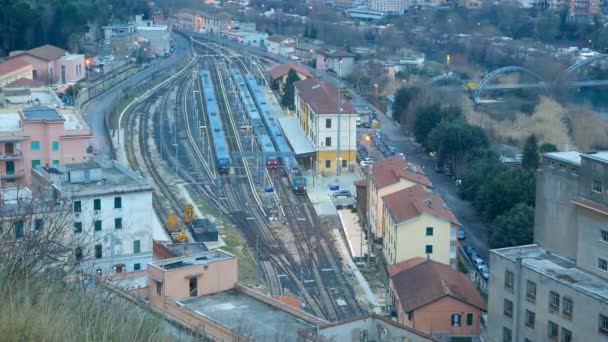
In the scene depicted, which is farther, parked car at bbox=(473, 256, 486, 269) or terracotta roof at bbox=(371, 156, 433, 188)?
terracotta roof at bbox=(371, 156, 433, 188)

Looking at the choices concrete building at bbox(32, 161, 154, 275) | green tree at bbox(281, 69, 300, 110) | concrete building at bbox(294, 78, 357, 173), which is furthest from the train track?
green tree at bbox(281, 69, 300, 110)

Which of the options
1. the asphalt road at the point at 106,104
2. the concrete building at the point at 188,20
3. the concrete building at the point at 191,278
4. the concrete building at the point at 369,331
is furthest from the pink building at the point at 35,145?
the concrete building at the point at 188,20

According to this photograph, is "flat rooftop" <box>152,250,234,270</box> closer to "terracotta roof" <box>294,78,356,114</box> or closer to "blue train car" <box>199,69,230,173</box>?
"blue train car" <box>199,69,230,173</box>

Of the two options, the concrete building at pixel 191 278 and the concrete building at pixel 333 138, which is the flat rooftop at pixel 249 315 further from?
the concrete building at pixel 333 138

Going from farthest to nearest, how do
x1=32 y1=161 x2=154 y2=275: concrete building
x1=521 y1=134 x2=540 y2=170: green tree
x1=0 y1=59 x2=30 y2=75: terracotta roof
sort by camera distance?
x1=0 y1=59 x2=30 y2=75: terracotta roof, x1=521 y1=134 x2=540 y2=170: green tree, x1=32 y1=161 x2=154 y2=275: concrete building

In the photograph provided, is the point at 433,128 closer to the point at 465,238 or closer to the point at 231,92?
the point at 465,238

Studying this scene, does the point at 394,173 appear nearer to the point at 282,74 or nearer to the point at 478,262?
the point at 478,262

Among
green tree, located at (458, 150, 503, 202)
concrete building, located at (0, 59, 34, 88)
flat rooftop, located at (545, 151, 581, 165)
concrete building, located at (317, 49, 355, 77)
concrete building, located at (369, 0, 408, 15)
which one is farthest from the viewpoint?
concrete building, located at (369, 0, 408, 15)
